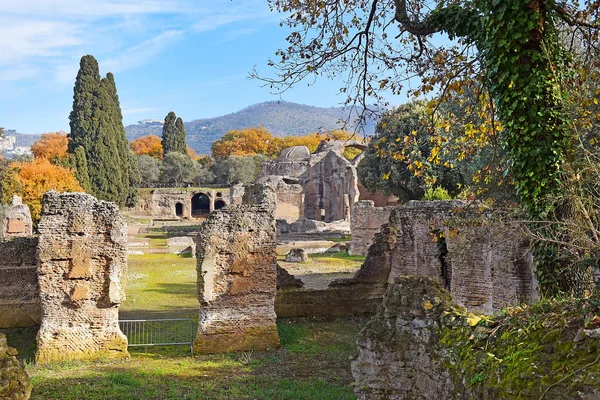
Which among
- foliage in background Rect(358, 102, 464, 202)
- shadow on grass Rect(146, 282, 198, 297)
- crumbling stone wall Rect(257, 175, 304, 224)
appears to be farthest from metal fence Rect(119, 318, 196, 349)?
crumbling stone wall Rect(257, 175, 304, 224)

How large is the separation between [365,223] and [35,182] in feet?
67.7

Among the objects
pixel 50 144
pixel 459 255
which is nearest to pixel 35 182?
pixel 459 255

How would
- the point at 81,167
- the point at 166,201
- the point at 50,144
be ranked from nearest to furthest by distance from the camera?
the point at 81,167 → the point at 166,201 → the point at 50,144

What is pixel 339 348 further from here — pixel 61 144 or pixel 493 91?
pixel 61 144

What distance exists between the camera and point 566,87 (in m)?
7.31

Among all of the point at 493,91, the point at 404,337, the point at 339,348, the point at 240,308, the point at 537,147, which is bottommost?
the point at 339,348

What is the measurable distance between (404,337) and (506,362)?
56.3 inches

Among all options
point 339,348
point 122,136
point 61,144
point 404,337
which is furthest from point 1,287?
point 61,144

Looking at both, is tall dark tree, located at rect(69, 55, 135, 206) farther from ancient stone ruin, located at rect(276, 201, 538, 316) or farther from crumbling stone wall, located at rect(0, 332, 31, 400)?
crumbling stone wall, located at rect(0, 332, 31, 400)

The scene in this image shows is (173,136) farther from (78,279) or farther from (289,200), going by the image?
(78,279)

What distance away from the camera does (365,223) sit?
87.2 feet

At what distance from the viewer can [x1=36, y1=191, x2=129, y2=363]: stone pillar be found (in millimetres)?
10523

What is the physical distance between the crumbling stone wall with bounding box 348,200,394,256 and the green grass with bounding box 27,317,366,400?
14.6 metres

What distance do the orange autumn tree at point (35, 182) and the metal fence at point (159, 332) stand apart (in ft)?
75.3
